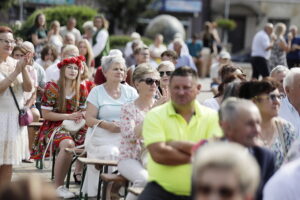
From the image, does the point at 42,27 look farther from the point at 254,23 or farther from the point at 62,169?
the point at 254,23

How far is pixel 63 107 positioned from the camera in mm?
9195

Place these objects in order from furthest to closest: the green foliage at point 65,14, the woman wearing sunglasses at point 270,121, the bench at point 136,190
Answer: the green foliage at point 65,14 → the bench at point 136,190 → the woman wearing sunglasses at point 270,121

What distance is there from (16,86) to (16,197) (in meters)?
5.20

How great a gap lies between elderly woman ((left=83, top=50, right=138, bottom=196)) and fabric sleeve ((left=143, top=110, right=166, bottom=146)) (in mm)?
2521

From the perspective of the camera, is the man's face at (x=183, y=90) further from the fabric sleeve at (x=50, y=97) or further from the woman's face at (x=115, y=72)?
the fabric sleeve at (x=50, y=97)

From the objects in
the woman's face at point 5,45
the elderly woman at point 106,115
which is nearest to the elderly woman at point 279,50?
the elderly woman at point 106,115

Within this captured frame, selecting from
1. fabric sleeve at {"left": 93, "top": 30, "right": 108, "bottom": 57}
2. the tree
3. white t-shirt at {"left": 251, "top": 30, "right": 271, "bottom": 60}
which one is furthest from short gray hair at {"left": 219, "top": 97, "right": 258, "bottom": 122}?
the tree

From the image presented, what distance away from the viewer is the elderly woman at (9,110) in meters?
8.11

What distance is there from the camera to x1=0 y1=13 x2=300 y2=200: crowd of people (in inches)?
142

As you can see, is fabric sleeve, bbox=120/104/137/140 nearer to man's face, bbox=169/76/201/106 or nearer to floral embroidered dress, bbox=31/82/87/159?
man's face, bbox=169/76/201/106

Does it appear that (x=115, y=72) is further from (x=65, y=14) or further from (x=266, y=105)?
(x=65, y=14)

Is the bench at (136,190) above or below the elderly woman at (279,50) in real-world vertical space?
below

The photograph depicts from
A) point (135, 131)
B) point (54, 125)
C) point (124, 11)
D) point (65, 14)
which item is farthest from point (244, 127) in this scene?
point (124, 11)

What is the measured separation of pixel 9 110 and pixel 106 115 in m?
1.04
